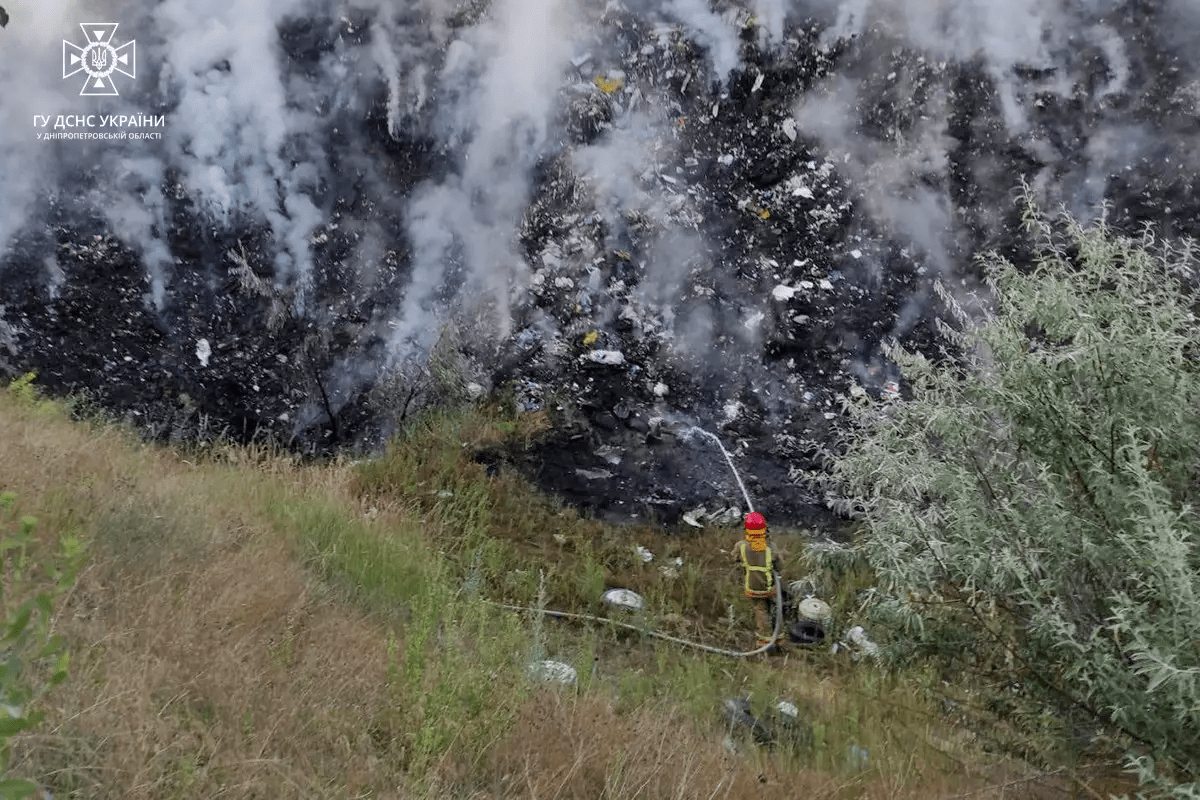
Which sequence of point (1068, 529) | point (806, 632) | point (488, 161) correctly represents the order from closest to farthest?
point (1068, 529) < point (806, 632) < point (488, 161)

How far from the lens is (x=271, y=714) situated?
1831 mm

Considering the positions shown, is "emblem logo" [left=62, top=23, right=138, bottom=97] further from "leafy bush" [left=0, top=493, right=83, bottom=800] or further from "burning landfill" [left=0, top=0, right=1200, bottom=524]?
"leafy bush" [left=0, top=493, right=83, bottom=800]

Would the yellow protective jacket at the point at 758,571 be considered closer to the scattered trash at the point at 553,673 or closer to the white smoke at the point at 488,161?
the scattered trash at the point at 553,673

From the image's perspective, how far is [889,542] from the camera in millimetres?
2283

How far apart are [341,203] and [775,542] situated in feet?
13.1

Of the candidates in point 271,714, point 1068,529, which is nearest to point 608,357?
point 1068,529

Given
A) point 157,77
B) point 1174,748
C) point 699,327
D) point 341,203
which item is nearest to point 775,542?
point 699,327

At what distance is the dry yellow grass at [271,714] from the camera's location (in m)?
1.61

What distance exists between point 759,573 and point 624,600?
2.23ft

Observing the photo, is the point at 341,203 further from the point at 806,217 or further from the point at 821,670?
the point at 821,670

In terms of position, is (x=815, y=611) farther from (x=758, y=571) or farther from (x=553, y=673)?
(x=553, y=673)

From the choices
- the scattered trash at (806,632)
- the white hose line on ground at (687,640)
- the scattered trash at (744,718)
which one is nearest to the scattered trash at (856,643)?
the scattered trash at (806,632)

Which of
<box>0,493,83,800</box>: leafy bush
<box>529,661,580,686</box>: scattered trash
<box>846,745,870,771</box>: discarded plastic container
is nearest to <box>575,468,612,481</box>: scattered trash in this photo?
<box>529,661,580,686</box>: scattered trash

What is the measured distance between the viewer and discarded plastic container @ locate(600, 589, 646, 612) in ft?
13.5
